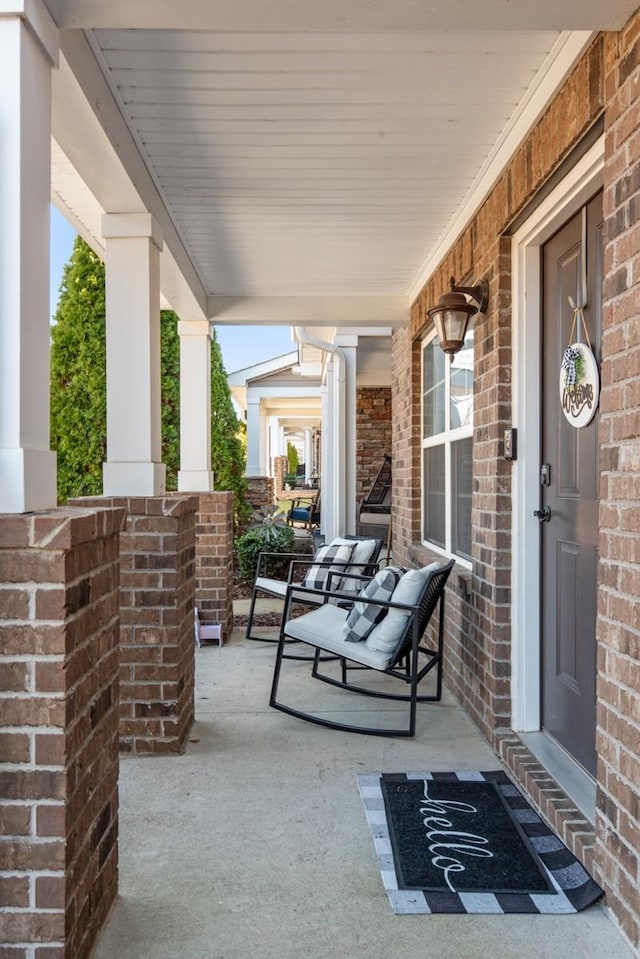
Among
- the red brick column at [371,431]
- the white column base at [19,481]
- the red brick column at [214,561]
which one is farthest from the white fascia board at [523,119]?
the red brick column at [371,431]

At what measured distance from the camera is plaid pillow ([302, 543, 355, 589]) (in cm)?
448

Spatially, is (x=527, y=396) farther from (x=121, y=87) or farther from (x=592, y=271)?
(x=121, y=87)

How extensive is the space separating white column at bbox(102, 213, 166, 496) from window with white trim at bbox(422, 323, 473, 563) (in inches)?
62.5

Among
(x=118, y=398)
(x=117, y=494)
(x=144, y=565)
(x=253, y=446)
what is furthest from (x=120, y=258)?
(x=253, y=446)

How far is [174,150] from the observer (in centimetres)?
275

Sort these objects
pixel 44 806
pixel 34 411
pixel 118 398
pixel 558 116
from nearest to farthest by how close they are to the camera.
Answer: pixel 44 806 < pixel 34 411 < pixel 558 116 < pixel 118 398

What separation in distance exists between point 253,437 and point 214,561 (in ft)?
21.5

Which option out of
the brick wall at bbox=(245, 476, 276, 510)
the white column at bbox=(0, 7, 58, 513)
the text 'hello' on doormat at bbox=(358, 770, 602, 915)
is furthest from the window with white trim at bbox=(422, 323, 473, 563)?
the brick wall at bbox=(245, 476, 276, 510)

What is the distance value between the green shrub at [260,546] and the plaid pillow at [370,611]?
10.5 feet

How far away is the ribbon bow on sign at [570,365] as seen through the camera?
92.6 inches

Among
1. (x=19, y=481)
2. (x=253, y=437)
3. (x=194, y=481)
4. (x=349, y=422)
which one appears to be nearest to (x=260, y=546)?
(x=349, y=422)

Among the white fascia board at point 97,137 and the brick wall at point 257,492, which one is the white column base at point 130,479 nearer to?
the white fascia board at point 97,137

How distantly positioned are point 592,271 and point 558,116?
50 cm

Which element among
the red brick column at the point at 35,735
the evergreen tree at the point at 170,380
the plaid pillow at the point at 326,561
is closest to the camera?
the red brick column at the point at 35,735
